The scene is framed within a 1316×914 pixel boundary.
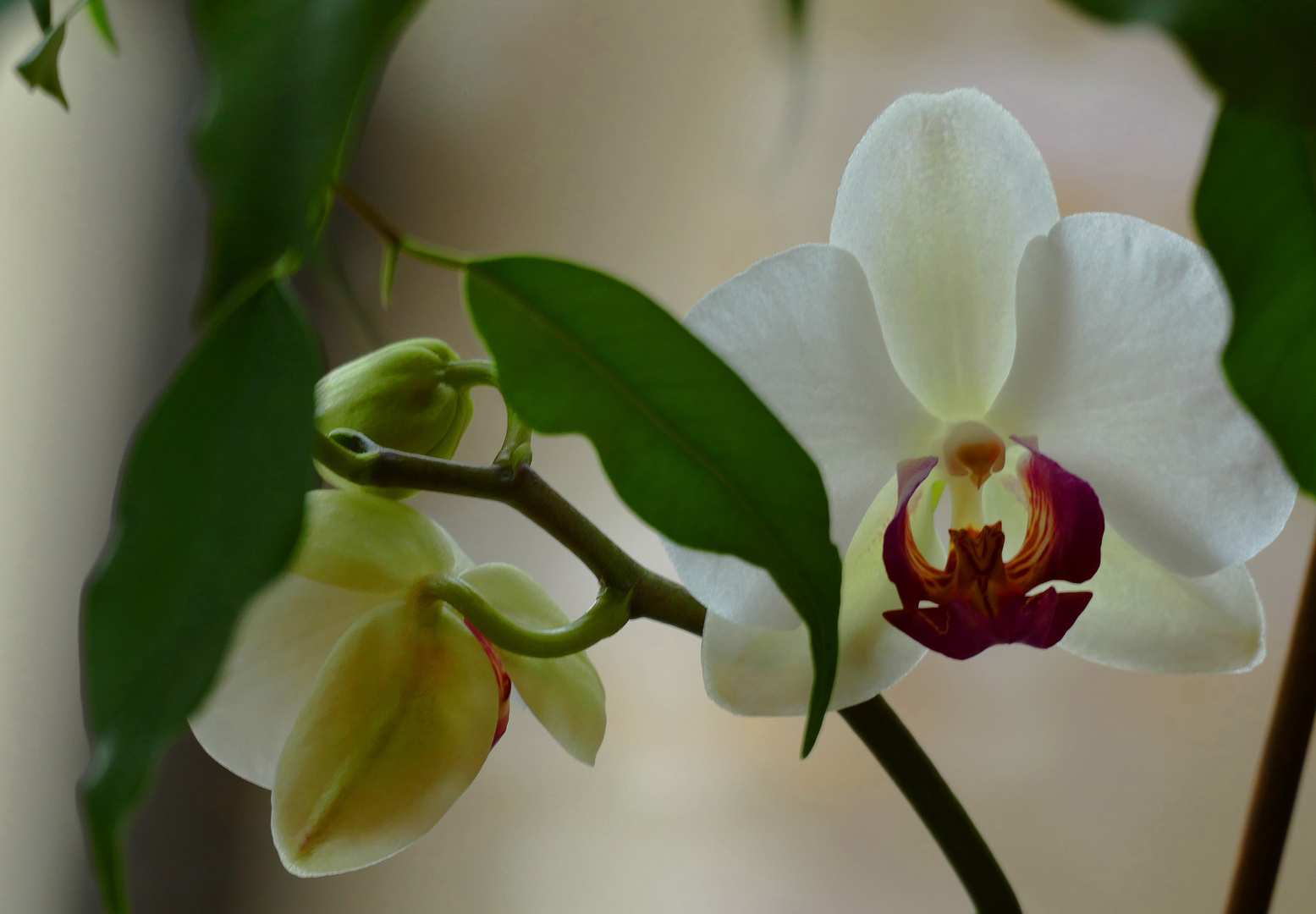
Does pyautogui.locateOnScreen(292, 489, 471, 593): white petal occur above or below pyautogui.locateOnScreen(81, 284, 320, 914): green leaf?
below

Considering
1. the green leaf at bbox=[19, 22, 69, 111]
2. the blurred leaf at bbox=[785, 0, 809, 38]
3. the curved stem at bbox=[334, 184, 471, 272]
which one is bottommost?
the curved stem at bbox=[334, 184, 471, 272]

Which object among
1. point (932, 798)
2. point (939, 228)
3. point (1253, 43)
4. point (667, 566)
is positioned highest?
point (1253, 43)

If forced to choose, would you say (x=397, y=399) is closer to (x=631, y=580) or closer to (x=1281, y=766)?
(x=631, y=580)

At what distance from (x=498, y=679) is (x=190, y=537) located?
7.9 inches

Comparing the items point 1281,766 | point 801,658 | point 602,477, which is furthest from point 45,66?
point 602,477

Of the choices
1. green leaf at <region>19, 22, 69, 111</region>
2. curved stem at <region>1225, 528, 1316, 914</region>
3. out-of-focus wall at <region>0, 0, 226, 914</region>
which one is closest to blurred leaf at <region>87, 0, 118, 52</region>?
green leaf at <region>19, 22, 69, 111</region>

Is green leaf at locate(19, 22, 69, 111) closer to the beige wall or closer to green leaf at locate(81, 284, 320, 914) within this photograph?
green leaf at locate(81, 284, 320, 914)

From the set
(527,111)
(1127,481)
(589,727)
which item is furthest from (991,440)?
(527,111)

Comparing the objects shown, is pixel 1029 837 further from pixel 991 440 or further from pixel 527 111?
pixel 527 111

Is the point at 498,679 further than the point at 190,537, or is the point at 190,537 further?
the point at 498,679

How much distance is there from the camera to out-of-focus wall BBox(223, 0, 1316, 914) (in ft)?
3.26

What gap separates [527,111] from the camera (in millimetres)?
1302

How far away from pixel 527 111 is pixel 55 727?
83 centimetres

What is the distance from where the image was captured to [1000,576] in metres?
0.30
